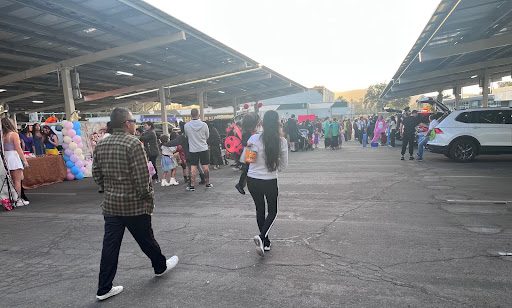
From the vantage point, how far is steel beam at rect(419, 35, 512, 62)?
1331cm

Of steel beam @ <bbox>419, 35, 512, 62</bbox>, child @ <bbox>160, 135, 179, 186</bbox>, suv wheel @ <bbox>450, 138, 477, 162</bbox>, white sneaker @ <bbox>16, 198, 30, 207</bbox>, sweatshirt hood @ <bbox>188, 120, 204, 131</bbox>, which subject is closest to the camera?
white sneaker @ <bbox>16, 198, 30, 207</bbox>

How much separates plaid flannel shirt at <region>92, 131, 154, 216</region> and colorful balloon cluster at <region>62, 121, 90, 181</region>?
31.1ft

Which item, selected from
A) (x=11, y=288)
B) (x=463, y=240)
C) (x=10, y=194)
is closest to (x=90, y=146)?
(x=10, y=194)

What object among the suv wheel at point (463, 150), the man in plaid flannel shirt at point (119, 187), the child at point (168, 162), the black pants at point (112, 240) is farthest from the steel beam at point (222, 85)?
the black pants at point (112, 240)

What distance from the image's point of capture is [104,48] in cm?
1577

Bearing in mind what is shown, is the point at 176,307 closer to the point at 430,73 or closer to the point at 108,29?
the point at 108,29

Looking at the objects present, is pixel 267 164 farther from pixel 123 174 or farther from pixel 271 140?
pixel 123 174

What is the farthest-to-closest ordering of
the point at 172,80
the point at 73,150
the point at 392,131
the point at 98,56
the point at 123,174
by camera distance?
the point at 172,80
the point at 392,131
the point at 98,56
the point at 73,150
the point at 123,174

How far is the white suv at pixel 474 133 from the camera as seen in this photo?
11547mm

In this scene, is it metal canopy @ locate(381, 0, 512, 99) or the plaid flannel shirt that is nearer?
the plaid flannel shirt

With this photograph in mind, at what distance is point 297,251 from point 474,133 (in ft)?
32.2

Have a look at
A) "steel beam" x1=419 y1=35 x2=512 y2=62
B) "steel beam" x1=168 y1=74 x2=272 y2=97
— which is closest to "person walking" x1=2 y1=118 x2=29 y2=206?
"steel beam" x1=419 y1=35 x2=512 y2=62

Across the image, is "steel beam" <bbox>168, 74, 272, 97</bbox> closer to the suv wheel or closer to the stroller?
the stroller

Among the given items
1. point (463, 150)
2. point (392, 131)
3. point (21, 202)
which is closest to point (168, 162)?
point (21, 202)
